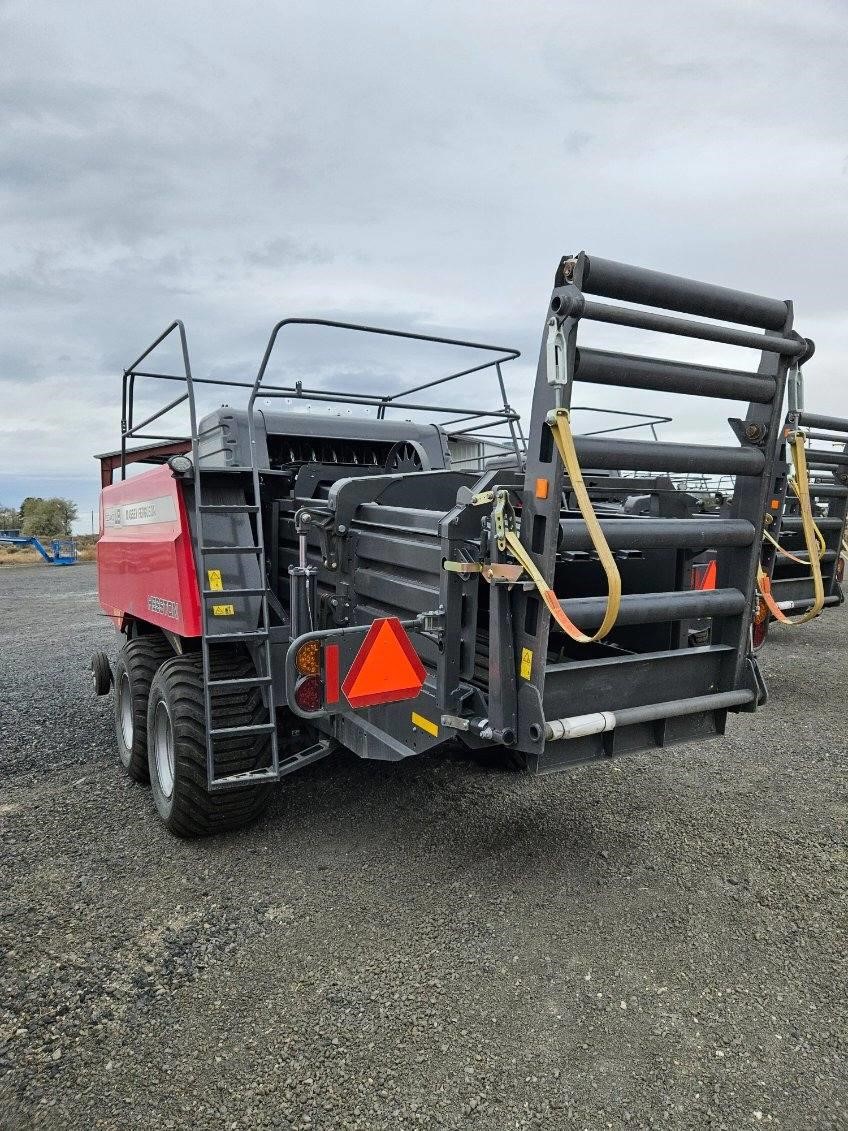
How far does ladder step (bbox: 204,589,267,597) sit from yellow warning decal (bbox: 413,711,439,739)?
107cm

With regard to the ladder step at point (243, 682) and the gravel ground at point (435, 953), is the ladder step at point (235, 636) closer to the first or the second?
the ladder step at point (243, 682)

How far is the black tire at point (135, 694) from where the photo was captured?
4.35 metres

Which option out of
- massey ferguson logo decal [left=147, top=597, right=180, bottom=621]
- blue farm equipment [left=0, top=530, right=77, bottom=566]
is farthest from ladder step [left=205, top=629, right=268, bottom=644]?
blue farm equipment [left=0, top=530, right=77, bottom=566]

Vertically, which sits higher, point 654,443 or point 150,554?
point 654,443

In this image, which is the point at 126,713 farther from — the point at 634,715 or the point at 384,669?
the point at 634,715

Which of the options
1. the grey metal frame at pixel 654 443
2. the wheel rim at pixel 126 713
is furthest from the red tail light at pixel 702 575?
the wheel rim at pixel 126 713

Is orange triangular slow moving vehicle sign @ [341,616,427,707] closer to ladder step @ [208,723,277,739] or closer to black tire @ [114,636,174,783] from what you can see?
ladder step @ [208,723,277,739]

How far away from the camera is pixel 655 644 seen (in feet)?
11.6

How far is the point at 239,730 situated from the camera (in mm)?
3461

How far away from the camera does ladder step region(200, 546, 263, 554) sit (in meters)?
3.55

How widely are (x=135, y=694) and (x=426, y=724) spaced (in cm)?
215

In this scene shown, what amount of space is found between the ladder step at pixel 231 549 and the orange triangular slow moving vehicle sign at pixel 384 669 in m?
0.97

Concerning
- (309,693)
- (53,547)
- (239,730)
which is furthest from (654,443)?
(53,547)

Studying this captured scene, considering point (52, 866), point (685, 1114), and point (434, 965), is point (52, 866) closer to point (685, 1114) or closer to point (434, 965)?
point (434, 965)
